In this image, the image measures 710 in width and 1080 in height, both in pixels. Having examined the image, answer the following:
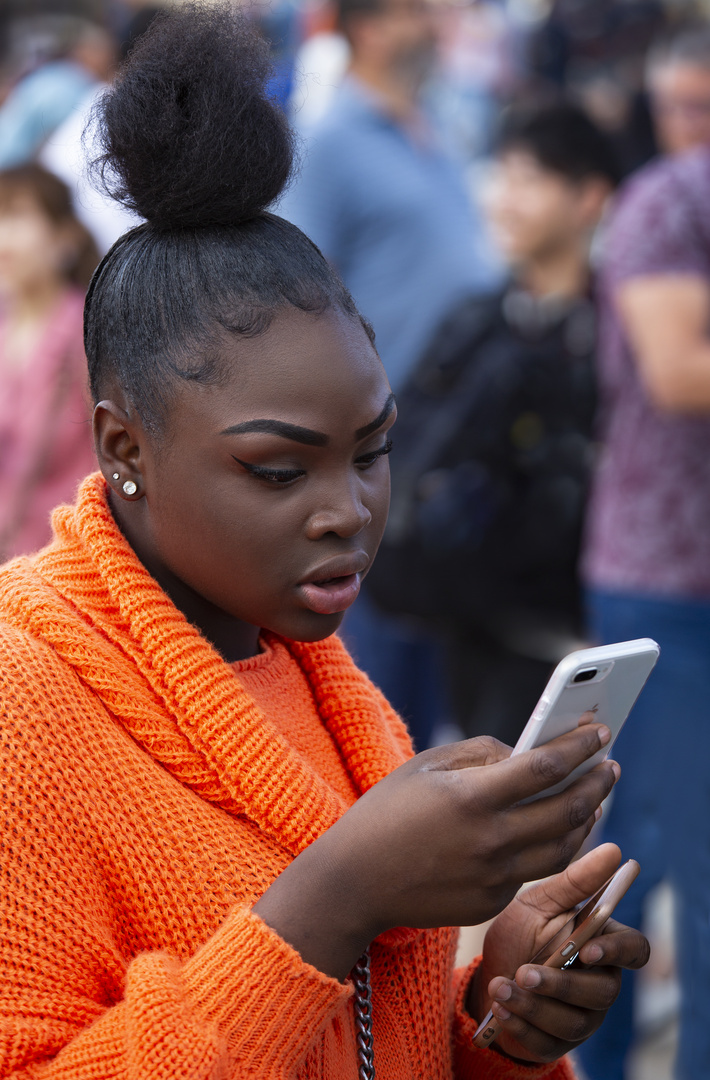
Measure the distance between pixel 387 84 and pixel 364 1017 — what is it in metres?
3.94

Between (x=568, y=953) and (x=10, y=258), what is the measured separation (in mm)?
3261

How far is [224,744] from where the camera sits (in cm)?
129

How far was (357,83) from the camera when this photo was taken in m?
4.45

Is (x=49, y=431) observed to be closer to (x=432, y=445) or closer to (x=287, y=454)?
(x=432, y=445)

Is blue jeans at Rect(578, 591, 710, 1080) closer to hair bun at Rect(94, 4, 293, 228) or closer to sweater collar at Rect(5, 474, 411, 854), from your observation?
sweater collar at Rect(5, 474, 411, 854)

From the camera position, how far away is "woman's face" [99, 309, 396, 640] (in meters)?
1.25

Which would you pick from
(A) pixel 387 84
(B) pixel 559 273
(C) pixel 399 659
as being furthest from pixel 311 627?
(A) pixel 387 84

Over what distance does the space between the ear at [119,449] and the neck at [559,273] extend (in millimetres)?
2577

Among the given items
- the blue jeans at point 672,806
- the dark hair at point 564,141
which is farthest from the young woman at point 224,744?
the dark hair at point 564,141

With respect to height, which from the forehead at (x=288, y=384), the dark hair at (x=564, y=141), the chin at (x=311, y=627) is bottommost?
the chin at (x=311, y=627)

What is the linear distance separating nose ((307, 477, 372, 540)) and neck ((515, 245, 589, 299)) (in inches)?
102

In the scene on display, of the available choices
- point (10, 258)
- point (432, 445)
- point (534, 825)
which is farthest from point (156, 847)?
point (10, 258)

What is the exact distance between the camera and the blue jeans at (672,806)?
2.79 m

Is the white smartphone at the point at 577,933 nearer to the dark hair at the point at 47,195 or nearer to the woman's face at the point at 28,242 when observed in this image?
the dark hair at the point at 47,195
